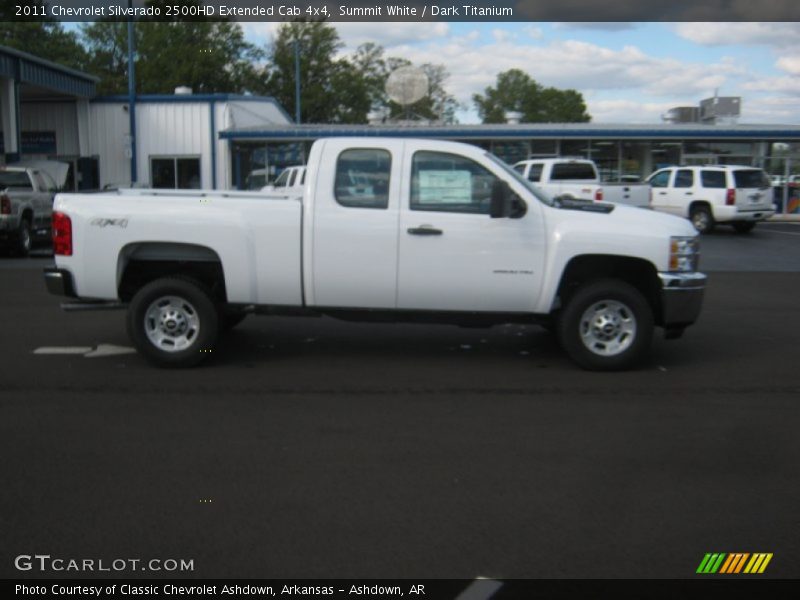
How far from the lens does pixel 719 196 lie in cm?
2606

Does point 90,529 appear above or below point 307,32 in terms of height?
below

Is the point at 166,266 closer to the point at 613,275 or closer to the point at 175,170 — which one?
the point at 613,275

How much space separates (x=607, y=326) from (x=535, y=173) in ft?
60.6

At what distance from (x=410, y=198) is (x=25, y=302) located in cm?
666

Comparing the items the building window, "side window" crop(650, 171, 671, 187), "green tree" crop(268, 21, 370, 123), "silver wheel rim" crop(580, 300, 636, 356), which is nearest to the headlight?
"silver wheel rim" crop(580, 300, 636, 356)

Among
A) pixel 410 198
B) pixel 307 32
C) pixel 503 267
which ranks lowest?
pixel 503 267

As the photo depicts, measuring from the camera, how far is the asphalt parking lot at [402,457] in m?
4.28

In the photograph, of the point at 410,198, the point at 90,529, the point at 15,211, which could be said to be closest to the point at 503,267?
the point at 410,198

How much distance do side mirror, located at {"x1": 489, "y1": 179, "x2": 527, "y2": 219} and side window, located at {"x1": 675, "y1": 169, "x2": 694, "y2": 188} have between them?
2055 centimetres

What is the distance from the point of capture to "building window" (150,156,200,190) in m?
34.4

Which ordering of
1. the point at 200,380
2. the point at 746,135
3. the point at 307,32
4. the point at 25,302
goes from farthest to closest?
the point at 307,32 < the point at 746,135 < the point at 25,302 < the point at 200,380

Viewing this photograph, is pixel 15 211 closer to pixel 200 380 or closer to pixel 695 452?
pixel 200 380

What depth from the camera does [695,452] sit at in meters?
5.76

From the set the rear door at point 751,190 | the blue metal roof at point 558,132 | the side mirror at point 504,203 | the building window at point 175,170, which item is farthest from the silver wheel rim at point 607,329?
the building window at point 175,170
